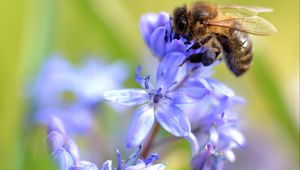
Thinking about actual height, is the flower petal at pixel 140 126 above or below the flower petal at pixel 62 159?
above

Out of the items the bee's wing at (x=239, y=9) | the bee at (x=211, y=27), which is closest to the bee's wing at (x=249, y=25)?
the bee at (x=211, y=27)

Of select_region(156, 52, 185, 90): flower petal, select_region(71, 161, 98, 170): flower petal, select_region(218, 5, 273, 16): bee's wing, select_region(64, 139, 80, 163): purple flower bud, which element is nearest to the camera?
select_region(71, 161, 98, 170): flower petal

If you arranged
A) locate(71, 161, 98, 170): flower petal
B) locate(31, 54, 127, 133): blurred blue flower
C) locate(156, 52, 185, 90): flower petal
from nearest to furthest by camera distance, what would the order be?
locate(71, 161, 98, 170): flower petal, locate(156, 52, 185, 90): flower petal, locate(31, 54, 127, 133): blurred blue flower

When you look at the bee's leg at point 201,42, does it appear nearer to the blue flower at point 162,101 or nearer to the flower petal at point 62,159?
the blue flower at point 162,101

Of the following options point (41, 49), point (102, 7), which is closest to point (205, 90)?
point (41, 49)

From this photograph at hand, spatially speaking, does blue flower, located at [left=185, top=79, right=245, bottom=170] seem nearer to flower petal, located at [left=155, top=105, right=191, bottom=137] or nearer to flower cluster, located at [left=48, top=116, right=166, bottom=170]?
flower petal, located at [left=155, top=105, right=191, bottom=137]

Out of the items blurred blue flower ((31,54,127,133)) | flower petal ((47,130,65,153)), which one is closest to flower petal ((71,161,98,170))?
flower petal ((47,130,65,153))
